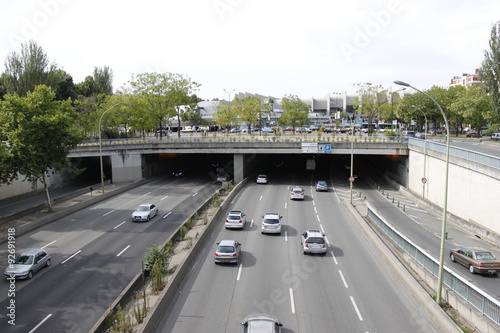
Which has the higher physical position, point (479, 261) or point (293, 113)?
point (293, 113)

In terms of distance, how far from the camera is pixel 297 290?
18.7 m

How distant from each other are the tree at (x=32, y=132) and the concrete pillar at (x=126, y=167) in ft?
62.1

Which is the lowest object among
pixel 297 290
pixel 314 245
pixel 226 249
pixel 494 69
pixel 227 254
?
pixel 297 290

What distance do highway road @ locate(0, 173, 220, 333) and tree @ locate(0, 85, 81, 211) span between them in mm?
5879

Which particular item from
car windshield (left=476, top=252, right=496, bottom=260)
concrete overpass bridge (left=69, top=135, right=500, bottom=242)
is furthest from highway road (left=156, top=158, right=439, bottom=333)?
concrete overpass bridge (left=69, top=135, right=500, bottom=242)

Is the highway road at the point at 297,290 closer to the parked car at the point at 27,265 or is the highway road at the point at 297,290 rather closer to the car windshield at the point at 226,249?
the car windshield at the point at 226,249

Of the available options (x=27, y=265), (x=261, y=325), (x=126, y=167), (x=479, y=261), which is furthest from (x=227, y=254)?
(x=126, y=167)

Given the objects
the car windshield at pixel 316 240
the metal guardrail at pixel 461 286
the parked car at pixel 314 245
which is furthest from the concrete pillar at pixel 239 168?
the metal guardrail at pixel 461 286

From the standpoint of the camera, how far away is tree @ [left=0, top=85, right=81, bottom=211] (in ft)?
107

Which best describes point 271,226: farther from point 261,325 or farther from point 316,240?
point 261,325

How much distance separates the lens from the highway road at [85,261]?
16.8 meters

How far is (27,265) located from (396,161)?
46.7m

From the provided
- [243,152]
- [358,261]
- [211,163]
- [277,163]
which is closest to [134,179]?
[243,152]

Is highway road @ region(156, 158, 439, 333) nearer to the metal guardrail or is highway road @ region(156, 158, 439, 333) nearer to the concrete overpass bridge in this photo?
the metal guardrail
